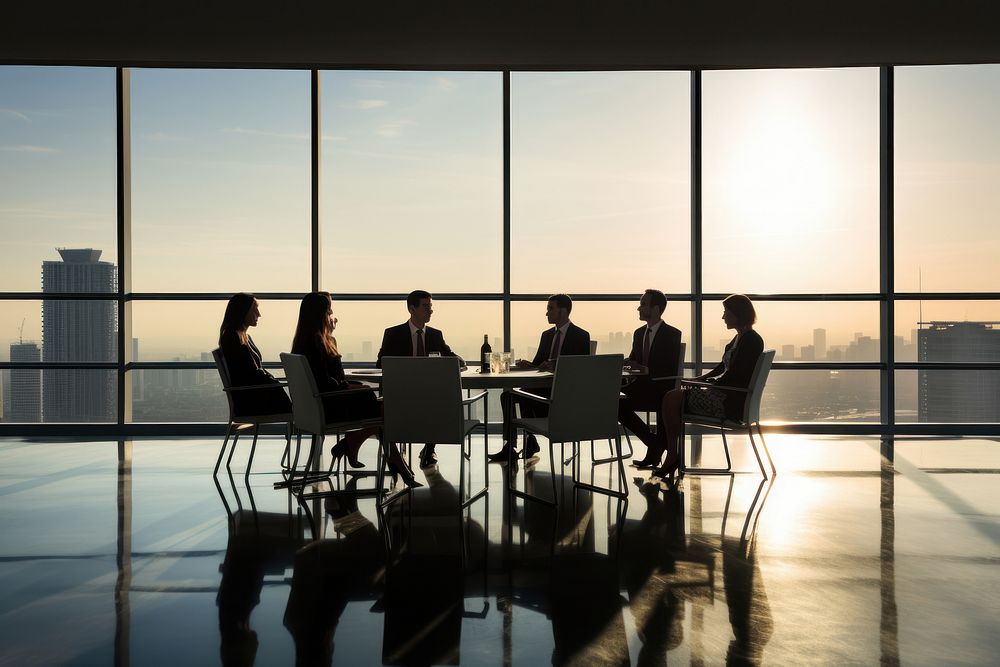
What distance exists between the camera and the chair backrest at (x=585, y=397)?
410 centimetres

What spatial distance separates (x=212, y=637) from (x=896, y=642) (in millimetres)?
2274

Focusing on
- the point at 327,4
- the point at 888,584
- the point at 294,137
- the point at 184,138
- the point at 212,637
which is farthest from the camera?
the point at 184,138

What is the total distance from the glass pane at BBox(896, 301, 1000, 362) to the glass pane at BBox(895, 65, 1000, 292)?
18 cm

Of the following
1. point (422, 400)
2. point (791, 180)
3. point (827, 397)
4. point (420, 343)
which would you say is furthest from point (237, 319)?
point (791, 180)

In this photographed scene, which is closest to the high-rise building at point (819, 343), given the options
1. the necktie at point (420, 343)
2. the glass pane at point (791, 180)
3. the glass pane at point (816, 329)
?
the glass pane at point (816, 329)

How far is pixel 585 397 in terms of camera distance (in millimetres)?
4203

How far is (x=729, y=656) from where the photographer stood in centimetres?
222

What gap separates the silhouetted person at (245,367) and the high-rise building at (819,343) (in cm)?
510

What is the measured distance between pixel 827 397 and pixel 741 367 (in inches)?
113

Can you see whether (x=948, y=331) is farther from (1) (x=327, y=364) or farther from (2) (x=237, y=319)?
(2) (x=237, y=319)

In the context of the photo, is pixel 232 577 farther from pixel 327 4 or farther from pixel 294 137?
pixel 294 137

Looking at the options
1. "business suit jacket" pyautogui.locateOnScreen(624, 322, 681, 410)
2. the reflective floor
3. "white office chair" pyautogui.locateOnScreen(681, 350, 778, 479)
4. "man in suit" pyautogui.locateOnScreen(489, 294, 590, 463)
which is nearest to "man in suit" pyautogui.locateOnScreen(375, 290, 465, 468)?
"man in suit" pyautogui.locateOnScreen(489, 294, 590, 463)

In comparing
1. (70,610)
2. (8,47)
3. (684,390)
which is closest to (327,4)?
(8,47)

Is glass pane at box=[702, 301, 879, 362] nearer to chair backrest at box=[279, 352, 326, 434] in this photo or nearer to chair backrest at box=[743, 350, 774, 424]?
chair backrest at box=[743, 350, 774, 424]
